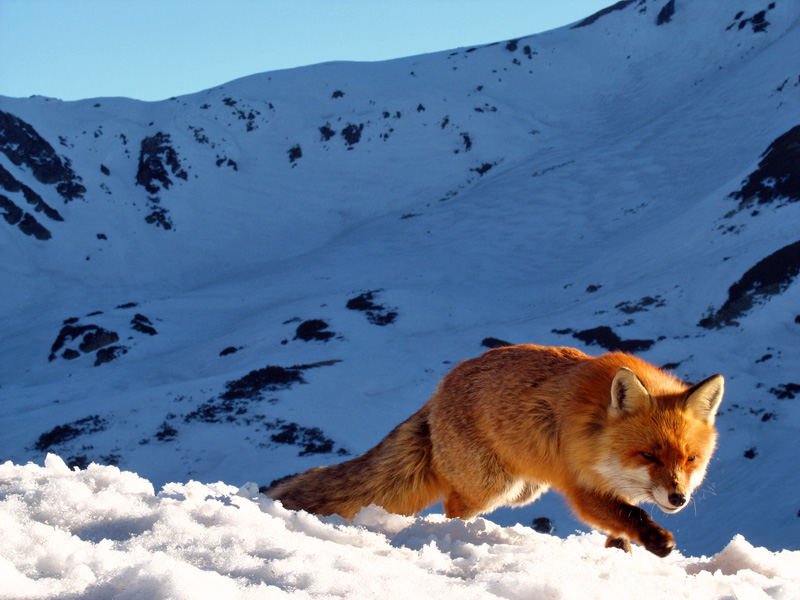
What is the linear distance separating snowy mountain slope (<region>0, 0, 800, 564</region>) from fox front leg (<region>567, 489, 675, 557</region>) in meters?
0.66

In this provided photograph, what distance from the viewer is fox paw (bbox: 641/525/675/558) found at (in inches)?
167

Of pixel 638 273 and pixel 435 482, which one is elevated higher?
pixel 435 482

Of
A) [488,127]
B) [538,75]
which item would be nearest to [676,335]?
[488,127]

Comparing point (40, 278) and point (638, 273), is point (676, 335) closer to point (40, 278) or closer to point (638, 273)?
point (638, 273)

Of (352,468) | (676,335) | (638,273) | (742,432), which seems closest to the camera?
(352,468)

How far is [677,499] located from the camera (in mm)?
Answer: 4098

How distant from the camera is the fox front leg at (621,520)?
427cm

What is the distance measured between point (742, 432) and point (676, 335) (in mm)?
8314

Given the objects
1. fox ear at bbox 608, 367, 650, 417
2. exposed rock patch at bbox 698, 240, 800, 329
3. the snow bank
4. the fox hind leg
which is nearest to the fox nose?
the snow bank

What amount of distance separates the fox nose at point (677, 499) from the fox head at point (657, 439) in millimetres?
17

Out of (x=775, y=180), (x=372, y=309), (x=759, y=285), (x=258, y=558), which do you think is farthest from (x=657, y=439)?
(x=775, y=180)

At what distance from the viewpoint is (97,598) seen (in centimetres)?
228

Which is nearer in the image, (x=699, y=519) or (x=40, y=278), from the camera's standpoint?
(x=699, y=519)

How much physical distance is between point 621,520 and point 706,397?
102cm
